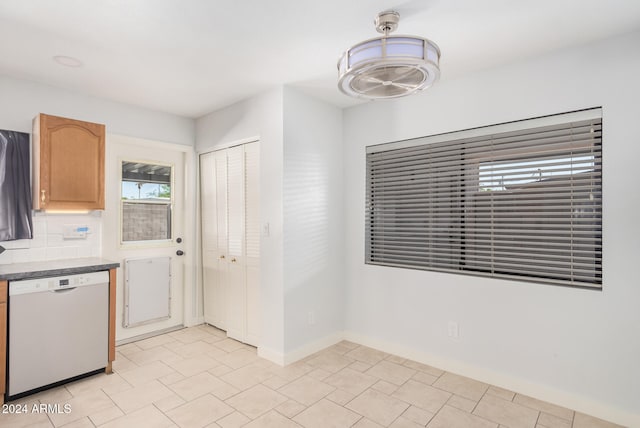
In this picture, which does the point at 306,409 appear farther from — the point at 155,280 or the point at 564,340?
the point at 155,280

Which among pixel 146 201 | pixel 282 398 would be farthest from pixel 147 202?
pixel 282 398

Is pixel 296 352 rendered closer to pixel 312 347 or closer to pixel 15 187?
pixel 312 347

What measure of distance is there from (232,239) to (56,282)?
160 cm

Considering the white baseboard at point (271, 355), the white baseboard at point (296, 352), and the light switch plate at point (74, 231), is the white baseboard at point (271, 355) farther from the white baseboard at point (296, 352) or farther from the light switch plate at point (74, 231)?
the light switch plate at point (74, 231)

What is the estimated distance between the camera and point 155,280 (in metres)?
4.03

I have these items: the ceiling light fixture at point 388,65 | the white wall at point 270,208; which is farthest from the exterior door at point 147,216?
the ceiling light fixture at point 388,65

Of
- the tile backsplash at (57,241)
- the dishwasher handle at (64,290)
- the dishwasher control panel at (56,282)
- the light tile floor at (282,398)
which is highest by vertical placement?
the tile backsplash at (57,241)

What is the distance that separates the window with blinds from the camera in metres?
2.48

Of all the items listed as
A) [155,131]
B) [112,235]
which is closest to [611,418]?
[112,235]

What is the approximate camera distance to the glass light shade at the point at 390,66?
162 cm

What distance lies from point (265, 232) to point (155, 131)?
1859mm

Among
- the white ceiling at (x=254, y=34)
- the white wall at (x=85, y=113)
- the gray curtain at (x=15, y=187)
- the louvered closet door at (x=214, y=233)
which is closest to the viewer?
the white ceiling at (x=254, y=34)

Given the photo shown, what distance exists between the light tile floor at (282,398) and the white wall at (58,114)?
118cm

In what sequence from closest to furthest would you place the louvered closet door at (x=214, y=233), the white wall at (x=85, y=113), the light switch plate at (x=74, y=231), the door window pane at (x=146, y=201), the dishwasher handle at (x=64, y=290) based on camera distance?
the dishwasher handle at (x=64, y=290)
the white wall at (x=85, y=113)
the light switch plate at (x=74, y=231)
the door window pane at (x=146, y=201)
the louvered closet door at (x=214, y=233)
